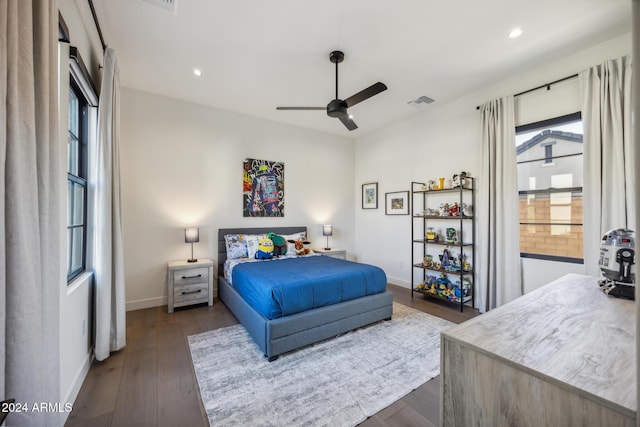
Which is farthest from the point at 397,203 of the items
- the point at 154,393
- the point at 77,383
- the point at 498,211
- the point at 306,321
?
the point at 77,383

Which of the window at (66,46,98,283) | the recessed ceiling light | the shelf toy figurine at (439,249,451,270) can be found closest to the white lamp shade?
the window at (66,46,98,283)

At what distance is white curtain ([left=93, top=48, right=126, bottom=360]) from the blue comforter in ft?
3.99

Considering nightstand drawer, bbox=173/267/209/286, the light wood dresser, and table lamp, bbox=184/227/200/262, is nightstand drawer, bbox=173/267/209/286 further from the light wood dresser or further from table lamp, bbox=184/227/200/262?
the light wood dresser

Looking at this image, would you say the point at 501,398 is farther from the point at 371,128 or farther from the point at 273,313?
the point at 371,128

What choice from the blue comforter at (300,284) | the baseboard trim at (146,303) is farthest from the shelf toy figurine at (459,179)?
the baseboard trim at (146,303)

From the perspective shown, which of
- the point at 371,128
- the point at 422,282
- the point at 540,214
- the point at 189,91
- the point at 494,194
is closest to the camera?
the point at 540,214

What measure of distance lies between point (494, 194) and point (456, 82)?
1564mm

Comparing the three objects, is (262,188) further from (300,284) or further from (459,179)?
(459,179)

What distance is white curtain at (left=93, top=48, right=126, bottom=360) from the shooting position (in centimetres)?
229

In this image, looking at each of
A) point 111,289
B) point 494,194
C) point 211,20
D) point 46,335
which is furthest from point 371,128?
point 46,335

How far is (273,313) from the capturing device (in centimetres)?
239

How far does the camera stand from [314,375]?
2133 mm

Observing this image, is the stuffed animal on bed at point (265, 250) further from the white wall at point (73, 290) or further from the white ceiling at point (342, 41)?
the white ceiling at point (342, 41)

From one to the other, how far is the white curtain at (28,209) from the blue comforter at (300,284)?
152cm
